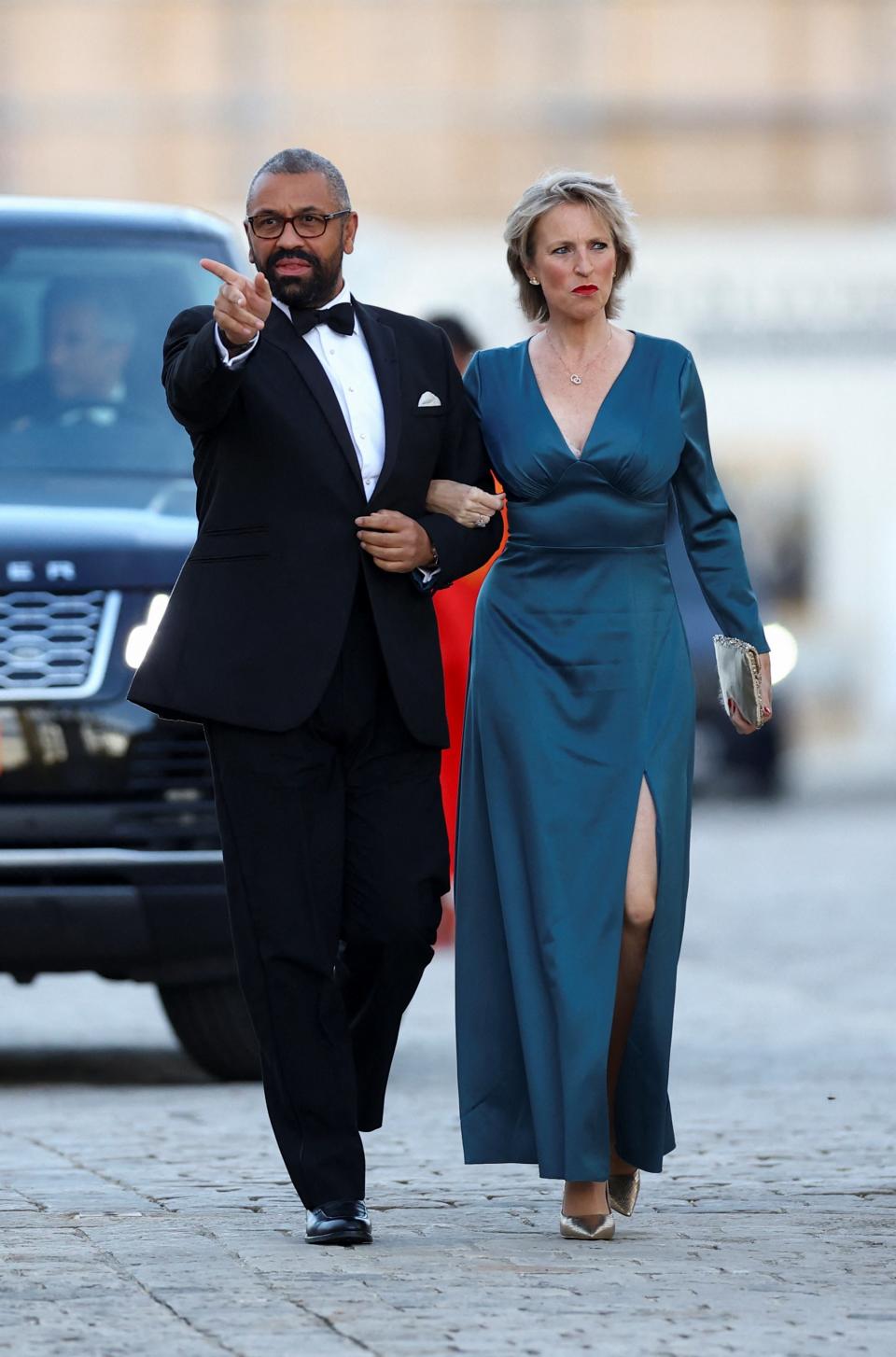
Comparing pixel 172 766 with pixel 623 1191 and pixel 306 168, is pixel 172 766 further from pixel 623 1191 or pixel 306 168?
pixel 306 168

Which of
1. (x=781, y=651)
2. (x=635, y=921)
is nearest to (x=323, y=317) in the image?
(x=635, y=921)

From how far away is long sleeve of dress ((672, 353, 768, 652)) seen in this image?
5.73 m

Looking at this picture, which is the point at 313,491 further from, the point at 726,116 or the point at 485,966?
the point at 726,116

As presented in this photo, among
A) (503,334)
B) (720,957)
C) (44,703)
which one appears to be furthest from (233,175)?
(44,703)

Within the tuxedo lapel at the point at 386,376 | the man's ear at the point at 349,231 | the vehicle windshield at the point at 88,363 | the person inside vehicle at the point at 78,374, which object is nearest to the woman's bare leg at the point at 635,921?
the tuxedo lapel at the point at 386,376

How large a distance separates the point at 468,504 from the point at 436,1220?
1335 mm

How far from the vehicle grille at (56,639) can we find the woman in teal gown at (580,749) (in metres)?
2.24

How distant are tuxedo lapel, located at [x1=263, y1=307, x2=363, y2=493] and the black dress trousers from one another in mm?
236

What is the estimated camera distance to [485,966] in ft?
18.5

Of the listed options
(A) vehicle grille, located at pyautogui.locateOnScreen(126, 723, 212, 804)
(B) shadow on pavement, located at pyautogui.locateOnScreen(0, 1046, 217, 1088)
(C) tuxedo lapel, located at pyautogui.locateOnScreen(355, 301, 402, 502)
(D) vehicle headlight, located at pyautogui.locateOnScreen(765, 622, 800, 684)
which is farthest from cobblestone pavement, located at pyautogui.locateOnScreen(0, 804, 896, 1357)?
(D) vehicle headlight, located at pyautogui.locateOnScreen(765, 622, 800, 684)

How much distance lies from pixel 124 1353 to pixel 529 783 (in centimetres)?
159

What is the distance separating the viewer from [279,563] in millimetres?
5445

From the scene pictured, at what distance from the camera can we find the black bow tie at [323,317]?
5523mm

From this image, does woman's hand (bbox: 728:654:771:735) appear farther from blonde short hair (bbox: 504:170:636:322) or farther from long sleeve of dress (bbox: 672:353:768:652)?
blonde short hair (bbox: 504:170:636:322)
